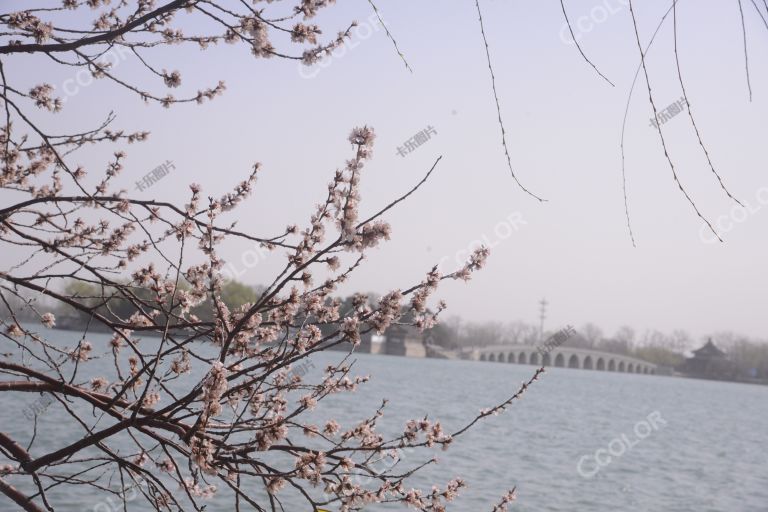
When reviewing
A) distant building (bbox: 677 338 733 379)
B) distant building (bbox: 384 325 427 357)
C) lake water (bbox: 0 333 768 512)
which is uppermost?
distant building (bbox: 677 338 733 379)

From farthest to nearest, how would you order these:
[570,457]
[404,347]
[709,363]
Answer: [709,363] < [404,347] < [570,457]

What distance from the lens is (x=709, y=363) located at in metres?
139

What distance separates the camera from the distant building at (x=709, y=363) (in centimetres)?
13862

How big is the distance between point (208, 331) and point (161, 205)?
32.8 inches

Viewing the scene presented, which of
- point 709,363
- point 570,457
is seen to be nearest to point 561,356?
point 709,363

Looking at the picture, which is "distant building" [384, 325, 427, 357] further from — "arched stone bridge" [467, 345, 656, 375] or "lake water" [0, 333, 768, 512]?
"lake water" [0, 333, 768, 512]

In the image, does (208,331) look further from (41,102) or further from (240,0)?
(41,102)

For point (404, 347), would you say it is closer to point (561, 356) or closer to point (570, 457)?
point (561, 356)

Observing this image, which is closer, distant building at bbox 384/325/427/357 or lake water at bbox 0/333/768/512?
lake water at bbox 0/333/768/512

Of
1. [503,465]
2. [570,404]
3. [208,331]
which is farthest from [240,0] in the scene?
[570,404]

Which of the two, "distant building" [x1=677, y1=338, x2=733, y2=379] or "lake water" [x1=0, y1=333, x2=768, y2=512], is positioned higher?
"distant building" [x1=677, y1=338, x2=733, y2=379]

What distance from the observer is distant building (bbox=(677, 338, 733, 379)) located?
138625mm

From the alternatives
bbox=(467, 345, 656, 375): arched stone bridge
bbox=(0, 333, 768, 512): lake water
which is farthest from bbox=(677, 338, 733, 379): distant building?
bbox=(0, 333, 768, 512): lake water

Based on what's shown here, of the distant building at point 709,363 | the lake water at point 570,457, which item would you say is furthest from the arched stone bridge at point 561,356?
the lake water at point 570,457
